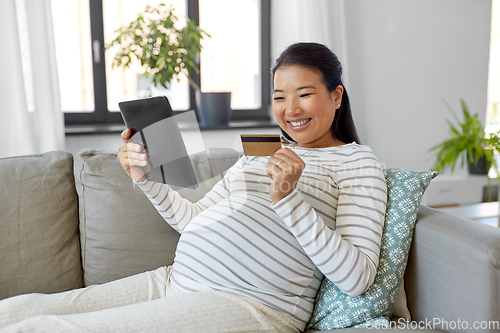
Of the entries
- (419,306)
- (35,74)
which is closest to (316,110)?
(419,306)

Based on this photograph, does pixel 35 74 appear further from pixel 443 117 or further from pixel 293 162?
pixel 443 117

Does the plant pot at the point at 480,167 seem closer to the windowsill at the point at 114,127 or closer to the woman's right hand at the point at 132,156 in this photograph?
the windowsill at the point at 114,127

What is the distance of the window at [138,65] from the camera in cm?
222

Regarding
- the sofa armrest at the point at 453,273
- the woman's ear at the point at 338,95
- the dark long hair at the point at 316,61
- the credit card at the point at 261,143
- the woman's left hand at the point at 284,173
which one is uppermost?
the dark long hair at the point at 316,61

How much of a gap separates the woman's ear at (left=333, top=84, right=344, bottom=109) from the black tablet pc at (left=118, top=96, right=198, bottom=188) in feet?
1.39

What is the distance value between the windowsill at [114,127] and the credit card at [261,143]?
1.32 meters

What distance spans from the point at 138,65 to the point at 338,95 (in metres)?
1.58

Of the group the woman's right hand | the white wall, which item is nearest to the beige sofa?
the woman's right hand

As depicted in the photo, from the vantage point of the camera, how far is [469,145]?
2666 millimetres

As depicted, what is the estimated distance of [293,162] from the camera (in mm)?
848

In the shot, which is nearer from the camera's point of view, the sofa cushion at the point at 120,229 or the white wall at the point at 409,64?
the sofa cushion at the point at 120,229

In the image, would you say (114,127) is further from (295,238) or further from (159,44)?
(295,238)

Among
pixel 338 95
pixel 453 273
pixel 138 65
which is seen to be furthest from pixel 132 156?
pixel 138 65

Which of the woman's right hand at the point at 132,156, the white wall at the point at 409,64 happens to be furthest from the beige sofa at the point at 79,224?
the white wall at the point at 409,64
